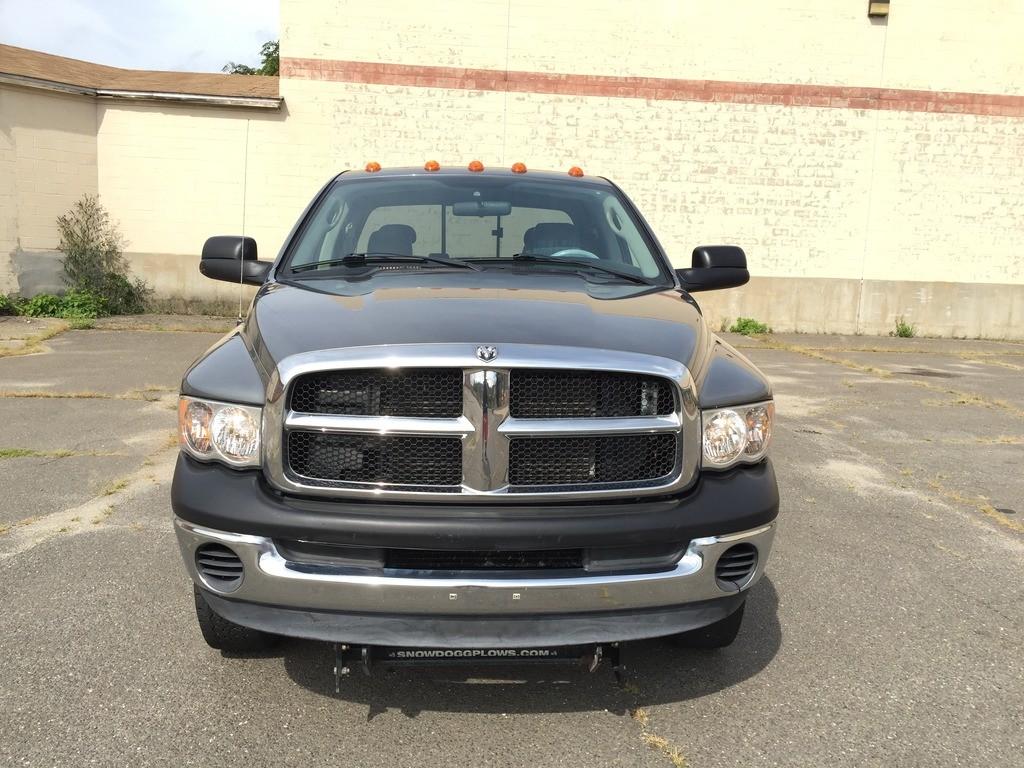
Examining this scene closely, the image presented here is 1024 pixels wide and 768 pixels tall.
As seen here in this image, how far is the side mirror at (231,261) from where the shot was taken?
13.9 feet

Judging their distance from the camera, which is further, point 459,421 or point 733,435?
point 733,435

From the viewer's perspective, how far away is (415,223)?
422 cm

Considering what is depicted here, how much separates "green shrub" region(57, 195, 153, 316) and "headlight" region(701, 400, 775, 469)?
12.7 metres

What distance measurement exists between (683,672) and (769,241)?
12.6 metres

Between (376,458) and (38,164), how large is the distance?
42.1 feet

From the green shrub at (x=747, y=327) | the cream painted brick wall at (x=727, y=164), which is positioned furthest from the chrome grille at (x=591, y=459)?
the green shrub at (x=747, y=327)

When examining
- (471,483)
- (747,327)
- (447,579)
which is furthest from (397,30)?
(447,579)

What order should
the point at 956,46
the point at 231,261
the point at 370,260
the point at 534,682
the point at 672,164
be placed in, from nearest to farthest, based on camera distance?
the point at 534,682, the point at 370,260, the point at 231,261, the point at 672,164, the point at 956,46

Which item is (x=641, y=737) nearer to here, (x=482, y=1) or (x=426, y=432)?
(x=426, y=432)

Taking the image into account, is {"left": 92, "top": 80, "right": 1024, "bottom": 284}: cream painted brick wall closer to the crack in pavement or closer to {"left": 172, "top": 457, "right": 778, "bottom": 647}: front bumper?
the crack in pavement

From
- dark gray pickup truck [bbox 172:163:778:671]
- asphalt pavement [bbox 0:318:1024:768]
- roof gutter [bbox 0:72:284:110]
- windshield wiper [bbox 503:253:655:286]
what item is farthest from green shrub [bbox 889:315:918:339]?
dark gray pickup truck [bbox 172:163:778:671]

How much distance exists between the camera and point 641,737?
2.80m

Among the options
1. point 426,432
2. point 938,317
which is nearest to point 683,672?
point 426,432

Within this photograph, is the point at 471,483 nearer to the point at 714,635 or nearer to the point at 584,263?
the point at 714,635
